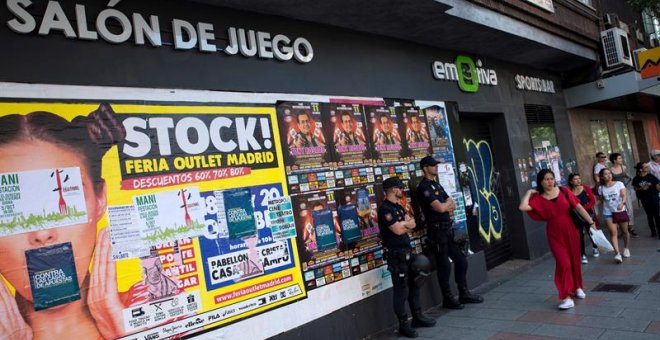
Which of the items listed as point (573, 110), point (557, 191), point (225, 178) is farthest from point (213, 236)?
point (573, 110)

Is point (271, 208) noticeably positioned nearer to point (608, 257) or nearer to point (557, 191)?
point (557, 191)

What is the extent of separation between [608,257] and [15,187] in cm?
837

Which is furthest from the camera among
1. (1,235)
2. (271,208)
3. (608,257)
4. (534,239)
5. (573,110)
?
(573,110)

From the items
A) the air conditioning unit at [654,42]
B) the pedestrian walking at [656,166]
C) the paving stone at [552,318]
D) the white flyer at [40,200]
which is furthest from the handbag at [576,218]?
the air conditioning unit at [654,42]

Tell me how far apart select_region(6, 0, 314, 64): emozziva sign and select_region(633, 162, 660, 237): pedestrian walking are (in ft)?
24.1

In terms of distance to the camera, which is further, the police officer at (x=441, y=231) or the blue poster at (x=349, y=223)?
the police officer at (x=441, y=231)

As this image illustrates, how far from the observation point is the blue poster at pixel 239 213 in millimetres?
4406

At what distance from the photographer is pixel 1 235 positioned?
3229 mm

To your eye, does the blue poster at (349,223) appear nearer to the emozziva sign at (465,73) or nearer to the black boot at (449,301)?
the black boot at (449,301)

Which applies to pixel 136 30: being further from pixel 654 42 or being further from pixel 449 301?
pixel 654 42

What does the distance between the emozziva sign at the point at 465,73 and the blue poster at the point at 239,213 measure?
4.06m

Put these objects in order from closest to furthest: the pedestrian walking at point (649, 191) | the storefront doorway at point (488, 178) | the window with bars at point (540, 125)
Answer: the storefront doorway at point (488, 178) < the pedestrian walking at point (649, 191) < the window with bars at point (540, 125)

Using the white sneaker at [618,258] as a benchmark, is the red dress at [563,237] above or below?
above

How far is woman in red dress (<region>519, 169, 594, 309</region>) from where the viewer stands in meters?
5.51
